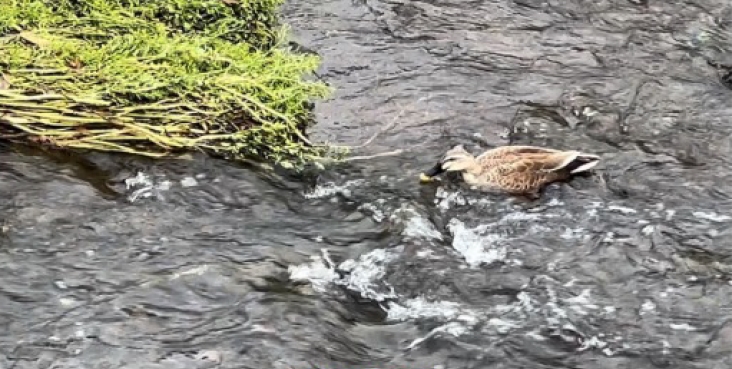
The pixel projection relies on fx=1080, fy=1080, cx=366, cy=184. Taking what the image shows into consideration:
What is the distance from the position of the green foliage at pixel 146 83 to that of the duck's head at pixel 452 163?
75cm

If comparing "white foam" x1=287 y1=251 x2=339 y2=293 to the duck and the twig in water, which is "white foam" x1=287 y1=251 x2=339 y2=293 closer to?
the duck

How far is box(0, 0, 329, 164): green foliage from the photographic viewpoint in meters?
6.70

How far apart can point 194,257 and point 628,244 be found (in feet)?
7.69

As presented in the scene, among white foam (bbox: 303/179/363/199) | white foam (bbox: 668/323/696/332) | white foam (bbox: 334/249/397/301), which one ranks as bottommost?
white foam (bbox: 668/323/696/332)

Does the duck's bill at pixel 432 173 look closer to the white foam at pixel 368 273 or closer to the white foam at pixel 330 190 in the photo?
the white foam at pixel 330 190

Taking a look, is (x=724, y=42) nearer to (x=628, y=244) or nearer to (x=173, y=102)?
(x=628, y=244)

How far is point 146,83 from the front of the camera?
23.0ft

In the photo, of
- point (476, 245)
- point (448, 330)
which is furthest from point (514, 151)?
point (448, 330)

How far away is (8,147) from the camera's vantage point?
6551 mm

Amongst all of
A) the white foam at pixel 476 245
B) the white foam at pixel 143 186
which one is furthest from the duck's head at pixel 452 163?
the white foam at pixel 143 186

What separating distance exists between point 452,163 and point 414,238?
68 cm

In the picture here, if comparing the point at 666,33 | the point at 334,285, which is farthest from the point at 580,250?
the point at 666,33

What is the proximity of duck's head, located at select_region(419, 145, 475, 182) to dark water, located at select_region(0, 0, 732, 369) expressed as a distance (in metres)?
0.10

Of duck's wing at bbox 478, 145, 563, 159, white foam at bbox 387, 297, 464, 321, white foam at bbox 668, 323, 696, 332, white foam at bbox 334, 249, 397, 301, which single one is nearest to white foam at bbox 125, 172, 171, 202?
white foam at bbox 334, 249, 397, 301
